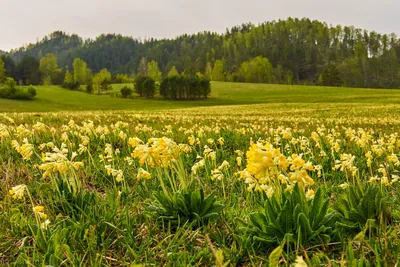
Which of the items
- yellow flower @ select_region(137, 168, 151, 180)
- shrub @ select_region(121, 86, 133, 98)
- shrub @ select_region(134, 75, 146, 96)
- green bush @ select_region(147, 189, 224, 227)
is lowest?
green bush @ select_region(147, 189, 224, 227)

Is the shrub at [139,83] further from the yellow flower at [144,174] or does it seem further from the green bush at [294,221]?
the green bush at [294,221]

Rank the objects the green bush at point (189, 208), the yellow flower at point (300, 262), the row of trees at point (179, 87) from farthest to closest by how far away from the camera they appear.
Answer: the row of trees at point (179, 87), the green bush at point (189, 208), the yellow flower at point (300, 262)

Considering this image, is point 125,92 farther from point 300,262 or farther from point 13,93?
point 300,262

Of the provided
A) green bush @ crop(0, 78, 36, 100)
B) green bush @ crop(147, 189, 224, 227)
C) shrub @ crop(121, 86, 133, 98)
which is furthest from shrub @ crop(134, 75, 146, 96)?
green bush @ crop(147, 189, 224, 227)

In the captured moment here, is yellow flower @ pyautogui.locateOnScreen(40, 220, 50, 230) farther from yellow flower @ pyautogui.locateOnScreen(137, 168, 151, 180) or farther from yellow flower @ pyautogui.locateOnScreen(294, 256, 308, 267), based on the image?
yellow flower @ pyautogui.locateOnScreen(294, 256, 308, 267)

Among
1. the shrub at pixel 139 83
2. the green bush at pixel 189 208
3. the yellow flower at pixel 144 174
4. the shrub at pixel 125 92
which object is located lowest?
the green bush at pixel 189 208

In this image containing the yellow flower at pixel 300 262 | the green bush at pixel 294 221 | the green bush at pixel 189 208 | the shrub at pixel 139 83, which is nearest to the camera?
the yellow flower at pixel 300 262

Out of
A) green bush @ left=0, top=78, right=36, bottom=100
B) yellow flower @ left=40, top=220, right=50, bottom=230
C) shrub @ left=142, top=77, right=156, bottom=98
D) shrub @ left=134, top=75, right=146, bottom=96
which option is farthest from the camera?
shrub @ left=134, top=75, right=146, bottom=96

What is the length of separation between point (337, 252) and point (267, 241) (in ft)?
1.59

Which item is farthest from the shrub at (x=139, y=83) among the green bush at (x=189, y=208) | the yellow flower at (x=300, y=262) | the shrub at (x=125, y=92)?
the yellow flower at (x=300, y=262)

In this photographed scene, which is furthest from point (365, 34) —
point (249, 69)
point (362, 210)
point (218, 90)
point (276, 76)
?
point (362, 210)

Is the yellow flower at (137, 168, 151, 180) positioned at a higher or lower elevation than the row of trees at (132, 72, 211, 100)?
lower

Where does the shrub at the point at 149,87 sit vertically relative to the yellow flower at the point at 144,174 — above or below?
above

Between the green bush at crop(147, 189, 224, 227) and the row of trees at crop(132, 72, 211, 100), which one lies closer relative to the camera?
the green bush at crop(147, 189, 224, 227)
